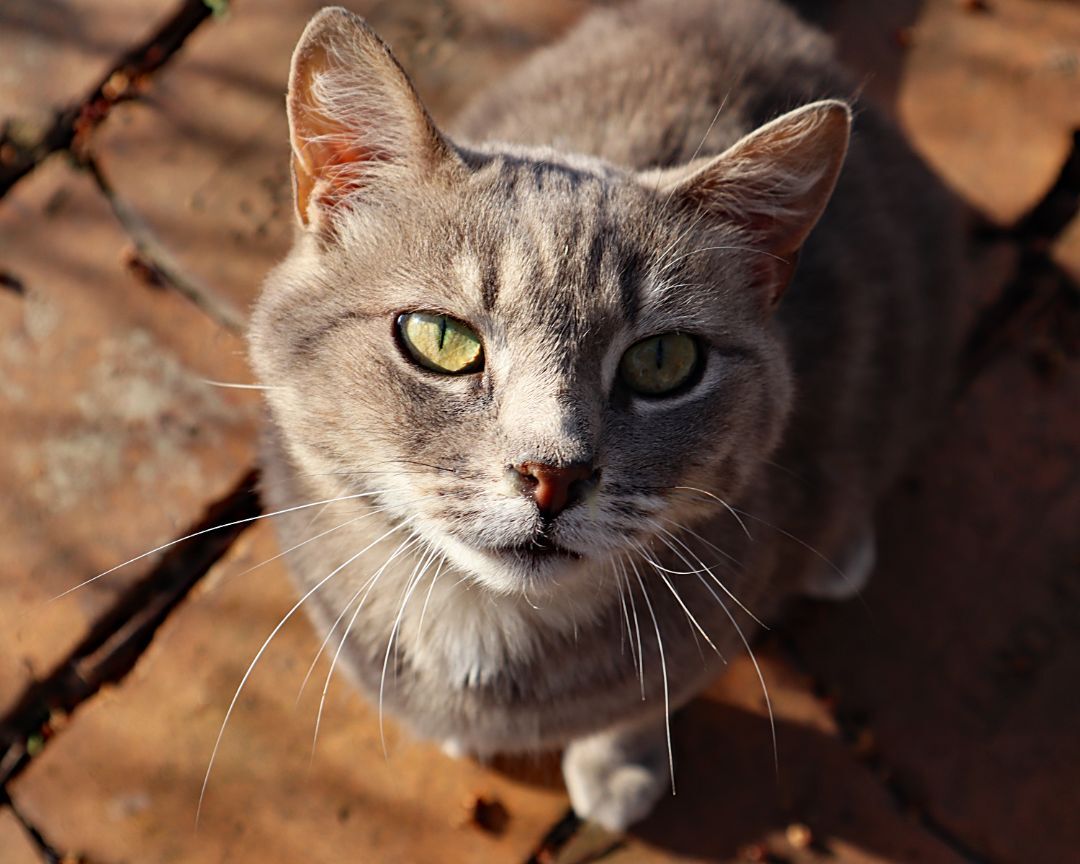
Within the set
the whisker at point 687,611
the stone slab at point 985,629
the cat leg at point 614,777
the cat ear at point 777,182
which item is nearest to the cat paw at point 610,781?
the cat leg at point 614,777

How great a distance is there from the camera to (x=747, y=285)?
1.37 meters

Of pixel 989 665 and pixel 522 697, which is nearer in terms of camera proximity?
pixel 522 697

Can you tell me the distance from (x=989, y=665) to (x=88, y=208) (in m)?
2.02

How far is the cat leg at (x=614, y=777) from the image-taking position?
173 centimetres

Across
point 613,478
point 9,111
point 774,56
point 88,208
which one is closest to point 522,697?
point 613,478

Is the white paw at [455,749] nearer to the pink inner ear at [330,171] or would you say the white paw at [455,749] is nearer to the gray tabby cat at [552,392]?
the gray tabby cat at [552,392]

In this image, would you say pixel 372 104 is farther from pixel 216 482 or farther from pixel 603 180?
pixel 216 482

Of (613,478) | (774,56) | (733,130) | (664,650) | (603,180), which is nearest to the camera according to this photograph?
(613,478)

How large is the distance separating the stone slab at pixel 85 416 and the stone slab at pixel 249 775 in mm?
162

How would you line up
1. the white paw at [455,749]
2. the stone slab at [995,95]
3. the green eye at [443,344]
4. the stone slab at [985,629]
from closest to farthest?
the green eye at [443,344] → the white paw at [455,749] → the stone slab at [985,629] → the stone slab at [995,95]

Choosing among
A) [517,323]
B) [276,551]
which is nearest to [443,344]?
[517,323]

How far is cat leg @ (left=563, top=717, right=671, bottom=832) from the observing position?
68.0 inches

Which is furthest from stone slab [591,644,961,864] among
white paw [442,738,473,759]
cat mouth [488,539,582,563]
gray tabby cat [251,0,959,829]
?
cat mouth [488,539,582,563]

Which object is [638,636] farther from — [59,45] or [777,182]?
[59,45]
